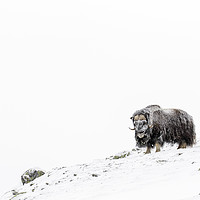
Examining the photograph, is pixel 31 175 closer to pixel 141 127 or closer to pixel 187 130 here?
pixel 141 127

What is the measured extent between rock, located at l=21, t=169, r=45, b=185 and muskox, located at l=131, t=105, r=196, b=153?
6.91 meters

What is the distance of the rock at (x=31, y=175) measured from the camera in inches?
827

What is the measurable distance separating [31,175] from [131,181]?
1150 centimetres

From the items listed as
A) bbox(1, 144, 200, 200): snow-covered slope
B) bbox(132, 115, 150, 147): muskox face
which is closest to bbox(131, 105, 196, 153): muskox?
bbox(132, 115, 150, 147): muskox face

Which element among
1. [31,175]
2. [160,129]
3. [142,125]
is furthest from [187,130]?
[31,175]

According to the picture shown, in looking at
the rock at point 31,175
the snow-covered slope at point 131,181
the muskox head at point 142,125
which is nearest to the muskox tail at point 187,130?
the muskox head at point 142,125

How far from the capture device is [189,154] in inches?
532

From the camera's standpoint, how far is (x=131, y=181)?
11156 mm

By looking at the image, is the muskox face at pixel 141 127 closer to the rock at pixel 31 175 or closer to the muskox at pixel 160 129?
the muskox at pixel 160 129

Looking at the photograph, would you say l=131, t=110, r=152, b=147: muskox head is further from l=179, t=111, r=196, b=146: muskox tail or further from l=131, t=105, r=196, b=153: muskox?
l=179, t=111, r=196, b=146: muskox tail

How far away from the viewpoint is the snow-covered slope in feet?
29.0

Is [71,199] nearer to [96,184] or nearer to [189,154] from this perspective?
[96,184]

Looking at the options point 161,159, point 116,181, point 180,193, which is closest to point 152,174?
point 116,181

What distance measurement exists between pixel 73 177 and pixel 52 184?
89 cm
